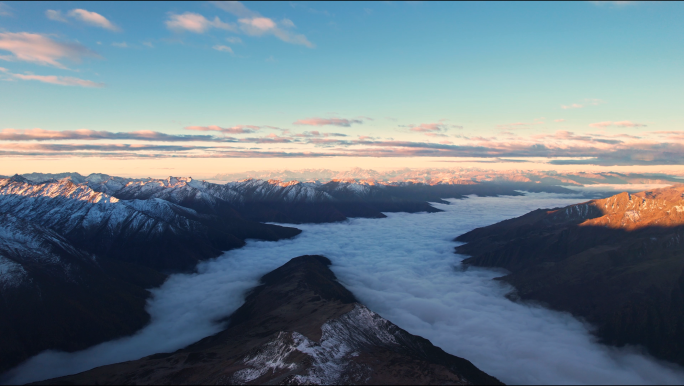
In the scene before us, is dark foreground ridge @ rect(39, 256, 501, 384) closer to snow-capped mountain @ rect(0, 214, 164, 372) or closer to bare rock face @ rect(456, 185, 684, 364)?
snow-capped mountain @ rect(0, 214, 164, 372)

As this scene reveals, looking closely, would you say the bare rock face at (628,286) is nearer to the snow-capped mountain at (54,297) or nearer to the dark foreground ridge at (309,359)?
the dark foreground ridge at (309,359)

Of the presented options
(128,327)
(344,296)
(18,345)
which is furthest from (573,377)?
(18,345)

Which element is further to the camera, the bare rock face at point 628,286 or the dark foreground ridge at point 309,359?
the bare rock face at point 628,286

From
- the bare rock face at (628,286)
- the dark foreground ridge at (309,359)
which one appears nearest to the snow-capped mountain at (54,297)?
the dark foreground ridge at (309,359)

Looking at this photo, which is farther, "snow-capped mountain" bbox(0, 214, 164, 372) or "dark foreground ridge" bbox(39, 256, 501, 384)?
"snow-capped mountain" bbox(0, 214, 164, 372)

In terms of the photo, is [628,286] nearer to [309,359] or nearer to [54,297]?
[309,359]

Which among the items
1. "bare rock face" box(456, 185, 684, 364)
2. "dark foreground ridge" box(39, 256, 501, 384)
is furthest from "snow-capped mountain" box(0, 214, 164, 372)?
"bare rock face" box(456, 185, 684, 364)

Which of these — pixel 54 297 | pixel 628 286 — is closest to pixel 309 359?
pixel 54 297

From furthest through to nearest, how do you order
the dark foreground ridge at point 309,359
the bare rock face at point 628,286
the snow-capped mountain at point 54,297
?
the bare rock face at point 628,286 → the snow-capped mountain at point 54,297 → the dark foreground ridge at point 309,359
